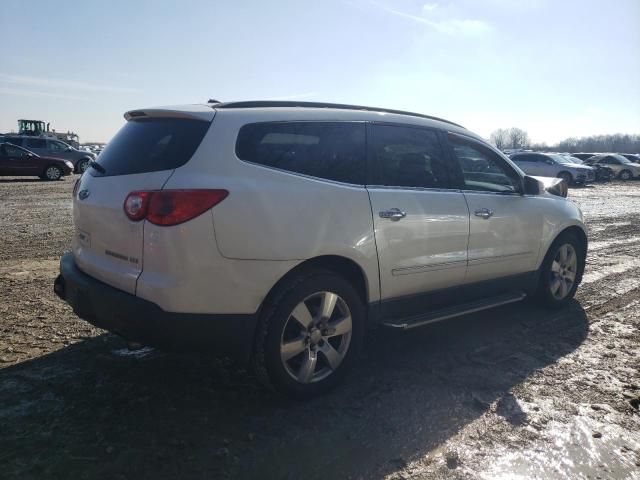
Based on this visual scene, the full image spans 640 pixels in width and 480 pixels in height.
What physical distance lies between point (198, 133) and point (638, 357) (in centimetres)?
380

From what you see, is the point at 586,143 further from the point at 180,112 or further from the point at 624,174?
the point at 180,112

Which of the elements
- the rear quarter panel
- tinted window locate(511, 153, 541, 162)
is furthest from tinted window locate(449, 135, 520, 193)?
tinted window locate(511, 153, 541, 162)

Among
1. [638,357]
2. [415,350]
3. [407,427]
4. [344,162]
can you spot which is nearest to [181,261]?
[344,162]

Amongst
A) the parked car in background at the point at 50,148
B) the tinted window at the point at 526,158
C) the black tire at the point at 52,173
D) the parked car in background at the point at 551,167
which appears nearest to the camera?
the black tire at the point at 52,173

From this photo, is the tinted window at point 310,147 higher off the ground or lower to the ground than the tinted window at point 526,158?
lower

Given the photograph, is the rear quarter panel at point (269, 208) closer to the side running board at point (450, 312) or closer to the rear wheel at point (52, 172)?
the side running board at point (450, 312)

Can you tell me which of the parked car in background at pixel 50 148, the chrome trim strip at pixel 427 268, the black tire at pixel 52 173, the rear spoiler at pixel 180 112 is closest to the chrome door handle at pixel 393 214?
the chrome trim strip at pixel 427 268

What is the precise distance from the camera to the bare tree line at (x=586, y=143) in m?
115

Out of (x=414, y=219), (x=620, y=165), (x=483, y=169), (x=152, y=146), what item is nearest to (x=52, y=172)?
(x=152, y=146)

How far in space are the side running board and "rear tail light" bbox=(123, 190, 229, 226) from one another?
1605mm

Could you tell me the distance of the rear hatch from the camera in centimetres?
290

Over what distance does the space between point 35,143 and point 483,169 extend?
24.3 metres

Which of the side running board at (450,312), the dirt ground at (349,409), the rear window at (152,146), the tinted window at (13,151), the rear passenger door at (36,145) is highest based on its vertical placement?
the rear passenger door at (36,145)

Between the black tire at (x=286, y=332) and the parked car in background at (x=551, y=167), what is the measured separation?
25571mm
